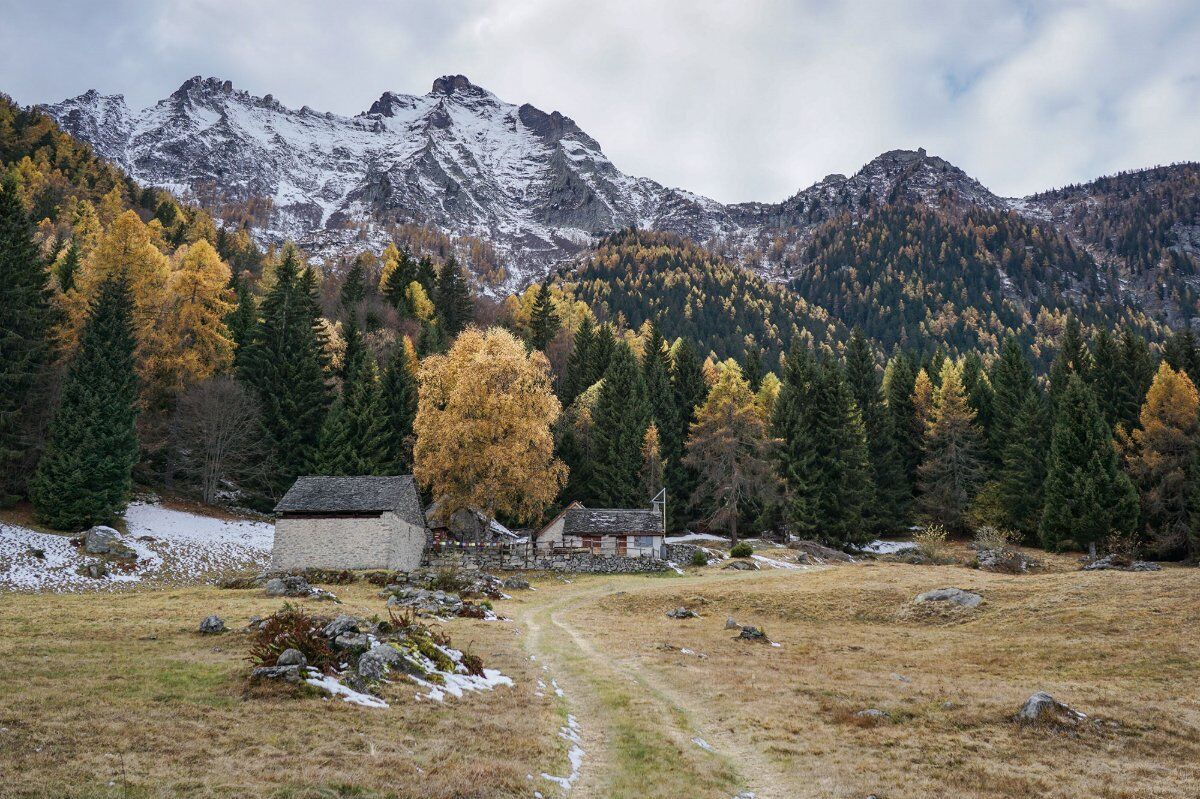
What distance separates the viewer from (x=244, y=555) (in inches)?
1617

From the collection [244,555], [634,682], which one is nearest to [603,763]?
[634,682]

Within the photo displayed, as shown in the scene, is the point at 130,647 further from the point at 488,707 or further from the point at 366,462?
the point at 366,462

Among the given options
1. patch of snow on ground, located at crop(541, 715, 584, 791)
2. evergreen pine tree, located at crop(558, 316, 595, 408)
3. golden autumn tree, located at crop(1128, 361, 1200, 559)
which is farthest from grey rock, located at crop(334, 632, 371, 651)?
evergreen pine tree, located at crop(558, 316, 595, 408)

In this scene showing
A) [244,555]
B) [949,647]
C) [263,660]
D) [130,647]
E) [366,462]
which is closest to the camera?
[263,660]

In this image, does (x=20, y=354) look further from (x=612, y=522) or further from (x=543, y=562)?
(x=612, y=522)

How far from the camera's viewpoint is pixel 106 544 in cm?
3312

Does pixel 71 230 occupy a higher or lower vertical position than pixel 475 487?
higher

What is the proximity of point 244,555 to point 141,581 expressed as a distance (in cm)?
959

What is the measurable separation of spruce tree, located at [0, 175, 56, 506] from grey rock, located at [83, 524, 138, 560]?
7144mm

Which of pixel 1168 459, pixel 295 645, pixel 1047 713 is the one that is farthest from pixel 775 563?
pixel 295 645

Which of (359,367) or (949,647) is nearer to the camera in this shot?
(949,647)

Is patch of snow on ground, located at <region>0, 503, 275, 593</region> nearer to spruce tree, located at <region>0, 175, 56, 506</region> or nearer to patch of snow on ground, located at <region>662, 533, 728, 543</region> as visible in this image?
spruce tree, located at <region>0, 175, 56, 506</region>

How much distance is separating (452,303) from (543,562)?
53.9 metres

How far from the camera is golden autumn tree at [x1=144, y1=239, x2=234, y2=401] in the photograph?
49844 millimetres
